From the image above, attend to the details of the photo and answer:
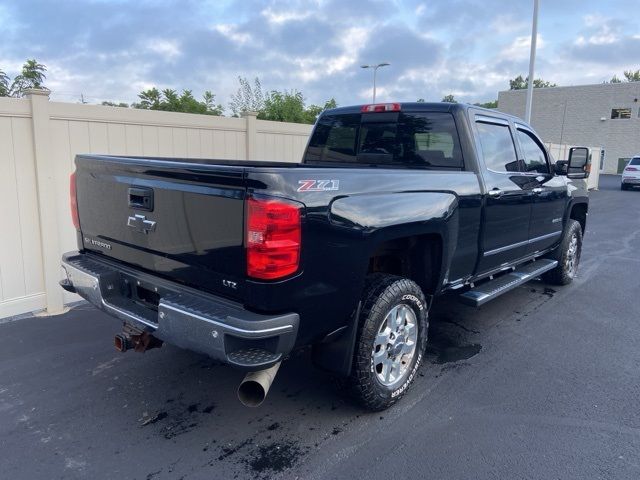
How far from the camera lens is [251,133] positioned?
723 cm

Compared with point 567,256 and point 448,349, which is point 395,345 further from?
point 567,256

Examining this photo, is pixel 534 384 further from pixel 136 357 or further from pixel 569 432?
pixel 136 357

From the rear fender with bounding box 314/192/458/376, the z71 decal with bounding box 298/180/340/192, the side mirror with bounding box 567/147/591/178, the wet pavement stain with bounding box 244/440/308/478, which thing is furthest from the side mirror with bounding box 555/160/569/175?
the wet pavement stain with bounding box 244/440/308/478

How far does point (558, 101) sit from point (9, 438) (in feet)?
161

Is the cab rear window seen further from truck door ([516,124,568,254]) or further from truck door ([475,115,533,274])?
truck door ([516,124,568,254])

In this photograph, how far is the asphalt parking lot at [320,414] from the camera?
9.41 feet

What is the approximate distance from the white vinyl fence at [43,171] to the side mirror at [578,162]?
16.0 feet

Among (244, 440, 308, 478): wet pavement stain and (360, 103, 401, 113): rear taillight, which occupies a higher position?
(360, 103, 401, 113): rear taillight

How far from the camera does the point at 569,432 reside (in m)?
3.21

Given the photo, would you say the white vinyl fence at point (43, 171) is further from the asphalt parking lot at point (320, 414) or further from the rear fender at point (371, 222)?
the rear fender at point (371, 222)

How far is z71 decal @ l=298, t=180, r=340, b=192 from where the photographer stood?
263 cm

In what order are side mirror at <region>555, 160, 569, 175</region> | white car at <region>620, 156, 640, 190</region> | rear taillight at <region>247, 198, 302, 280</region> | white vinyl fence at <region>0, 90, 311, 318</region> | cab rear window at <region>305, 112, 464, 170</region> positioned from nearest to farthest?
rear taillight at <region>247, 198, 302, 280</region> < cab rear window at <region>305, 112, 464, 170</region> < white vinyl fence at <region>0, 90, 311, 318</region> < side mirror at <region>555, 160, 569, 175</region> < white car at <region>620, 156, 640, 190</region>

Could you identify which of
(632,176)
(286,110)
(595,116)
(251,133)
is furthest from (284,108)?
(595,116)

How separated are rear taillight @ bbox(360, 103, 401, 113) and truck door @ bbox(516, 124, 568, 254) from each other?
147cm
